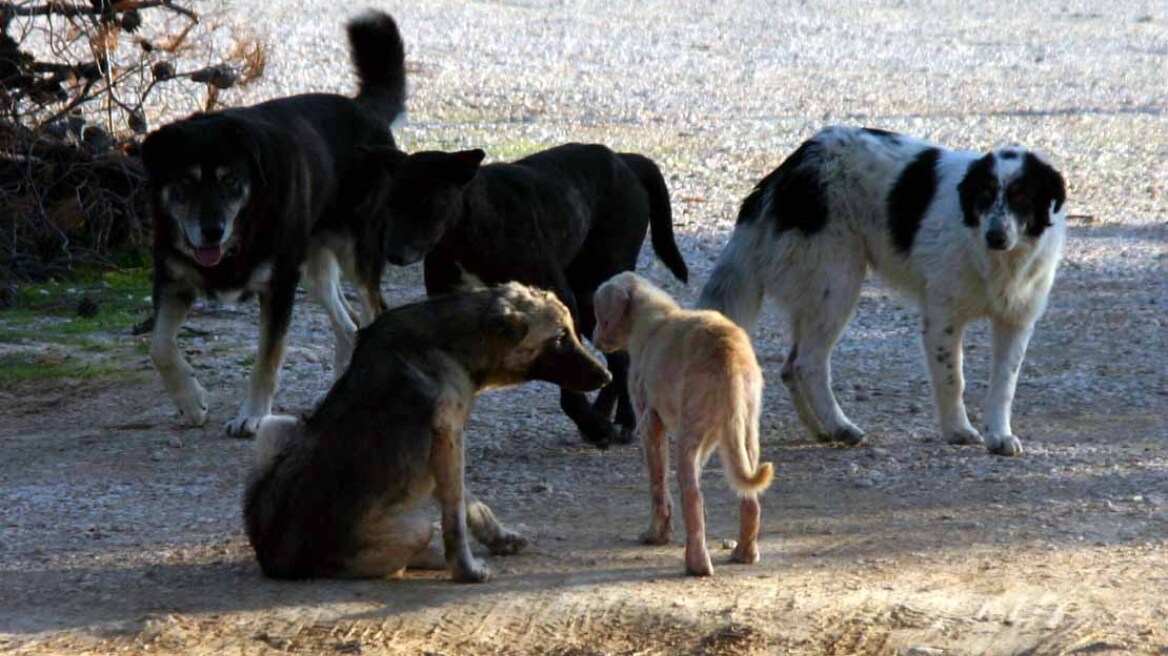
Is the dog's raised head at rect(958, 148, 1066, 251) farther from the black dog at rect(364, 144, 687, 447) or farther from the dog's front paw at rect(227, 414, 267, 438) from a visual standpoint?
the dog's front paw at rect(227, 414, 267, 438)

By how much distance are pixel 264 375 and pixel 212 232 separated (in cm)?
87

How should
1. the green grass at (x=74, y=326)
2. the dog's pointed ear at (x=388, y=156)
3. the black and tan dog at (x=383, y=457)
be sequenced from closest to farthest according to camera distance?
the black and tan dog at (x=383, y=457) → the dog's pointed ear at (x=388, y=156) → the green grass at (x=74, y=326)

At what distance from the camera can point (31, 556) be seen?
7.09 m

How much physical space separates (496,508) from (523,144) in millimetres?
10791

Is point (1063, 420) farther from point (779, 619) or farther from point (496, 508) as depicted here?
point (779, 619)

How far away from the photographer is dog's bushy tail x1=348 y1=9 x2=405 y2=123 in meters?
11.1

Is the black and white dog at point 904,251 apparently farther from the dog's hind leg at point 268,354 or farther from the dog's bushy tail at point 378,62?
the dog's bushy tail at point 378,62

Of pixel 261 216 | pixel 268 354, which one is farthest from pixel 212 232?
pixel 268 354

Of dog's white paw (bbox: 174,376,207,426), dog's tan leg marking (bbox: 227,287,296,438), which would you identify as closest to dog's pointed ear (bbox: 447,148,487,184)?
dog's tan leg marking (bbox: 227,287,296,438)

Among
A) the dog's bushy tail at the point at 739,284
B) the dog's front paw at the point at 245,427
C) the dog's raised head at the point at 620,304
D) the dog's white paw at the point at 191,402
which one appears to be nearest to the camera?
the dog's raised head at the point at 620,304

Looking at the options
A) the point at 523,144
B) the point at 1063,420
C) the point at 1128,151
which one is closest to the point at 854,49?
the point at 1128,151

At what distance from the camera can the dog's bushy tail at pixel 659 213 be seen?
9.77m

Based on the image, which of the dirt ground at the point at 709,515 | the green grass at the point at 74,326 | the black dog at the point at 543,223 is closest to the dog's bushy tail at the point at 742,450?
the dirt ground at the point at 709,515

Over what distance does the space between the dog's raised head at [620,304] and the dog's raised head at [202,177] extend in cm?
249
